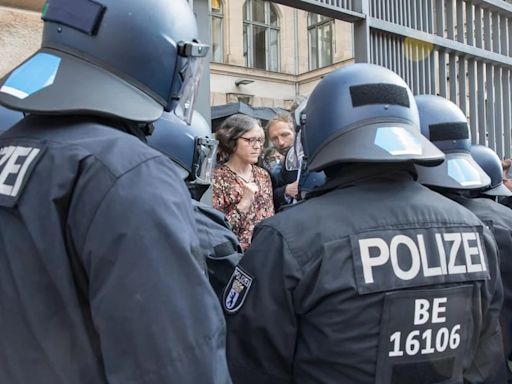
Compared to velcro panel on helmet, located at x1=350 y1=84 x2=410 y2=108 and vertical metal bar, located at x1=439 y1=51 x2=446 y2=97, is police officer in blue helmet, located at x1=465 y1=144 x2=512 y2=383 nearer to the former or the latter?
velcro panel on helmet, located at x1=350 y1=84 x2=410 y2=108

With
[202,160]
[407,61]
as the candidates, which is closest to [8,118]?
[202,160]

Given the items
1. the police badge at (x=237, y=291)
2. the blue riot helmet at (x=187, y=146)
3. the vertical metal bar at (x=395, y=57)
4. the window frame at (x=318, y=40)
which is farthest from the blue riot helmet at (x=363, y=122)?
the window frame at (x=318, y=40)

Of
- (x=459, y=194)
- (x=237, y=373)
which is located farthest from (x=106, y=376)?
(x=459, y=194)

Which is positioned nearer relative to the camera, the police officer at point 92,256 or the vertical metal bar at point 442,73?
the police officer at point 92,256

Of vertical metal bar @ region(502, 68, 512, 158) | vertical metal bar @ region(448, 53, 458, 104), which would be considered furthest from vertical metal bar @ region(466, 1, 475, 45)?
vertical metal bar @ region(502, 68, 512, 158)

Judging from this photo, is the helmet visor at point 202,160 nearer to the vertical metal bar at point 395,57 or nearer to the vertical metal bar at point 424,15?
the vertical metal bar at point 395,57

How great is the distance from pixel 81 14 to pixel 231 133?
2435mm

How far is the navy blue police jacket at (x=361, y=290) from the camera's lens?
5.18 feet

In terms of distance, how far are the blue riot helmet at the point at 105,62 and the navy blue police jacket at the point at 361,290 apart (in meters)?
0.52

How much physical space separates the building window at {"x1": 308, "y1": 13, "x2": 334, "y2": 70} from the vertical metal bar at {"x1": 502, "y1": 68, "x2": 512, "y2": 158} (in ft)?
47.3

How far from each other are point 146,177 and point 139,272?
0.19 meters

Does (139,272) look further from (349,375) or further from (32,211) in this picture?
(349,375)

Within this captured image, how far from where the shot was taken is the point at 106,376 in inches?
45.0

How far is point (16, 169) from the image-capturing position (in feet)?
4.03
